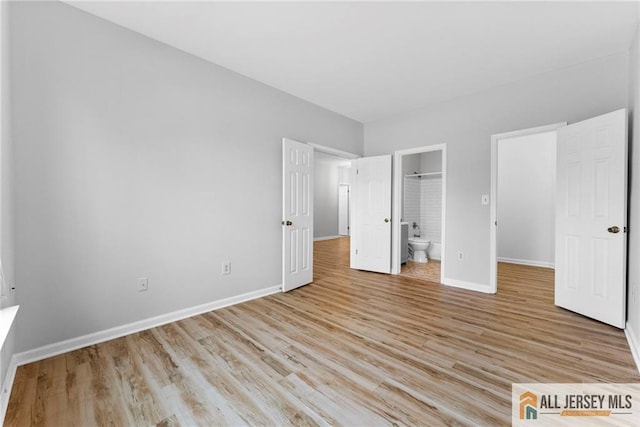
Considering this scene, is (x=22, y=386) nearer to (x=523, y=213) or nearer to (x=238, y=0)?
(x=238, y=0)

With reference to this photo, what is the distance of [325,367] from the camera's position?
1.88 m

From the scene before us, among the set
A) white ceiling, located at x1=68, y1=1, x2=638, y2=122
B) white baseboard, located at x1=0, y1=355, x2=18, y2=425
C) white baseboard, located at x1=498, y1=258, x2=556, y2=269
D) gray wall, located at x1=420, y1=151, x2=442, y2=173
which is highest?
white ceiling, located at x1=68, y1=1, x2=638, y2=122

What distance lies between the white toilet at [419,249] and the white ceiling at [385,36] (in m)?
2.92

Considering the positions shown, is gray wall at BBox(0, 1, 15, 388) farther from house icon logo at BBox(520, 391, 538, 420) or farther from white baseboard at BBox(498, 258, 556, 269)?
white baseboard at BBox(498, 258, 556, 269)

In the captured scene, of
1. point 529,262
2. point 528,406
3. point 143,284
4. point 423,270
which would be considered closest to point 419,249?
point 423,270

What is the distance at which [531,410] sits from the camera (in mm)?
1484

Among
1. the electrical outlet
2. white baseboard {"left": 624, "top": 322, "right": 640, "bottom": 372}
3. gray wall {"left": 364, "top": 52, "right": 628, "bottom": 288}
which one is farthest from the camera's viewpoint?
the electrical outlet

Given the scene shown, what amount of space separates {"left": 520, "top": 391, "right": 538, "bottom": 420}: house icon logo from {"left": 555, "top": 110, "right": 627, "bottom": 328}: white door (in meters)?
1.68

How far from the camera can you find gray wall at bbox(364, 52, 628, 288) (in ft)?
9.25

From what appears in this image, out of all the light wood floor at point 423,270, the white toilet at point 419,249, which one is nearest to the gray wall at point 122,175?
the light wood floor at point 423,270

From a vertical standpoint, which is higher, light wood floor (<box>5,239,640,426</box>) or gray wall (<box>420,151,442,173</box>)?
gray wall (<box>420,151,442,173</box>)

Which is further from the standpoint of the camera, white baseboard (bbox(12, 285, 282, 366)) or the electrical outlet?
the electrical outlet

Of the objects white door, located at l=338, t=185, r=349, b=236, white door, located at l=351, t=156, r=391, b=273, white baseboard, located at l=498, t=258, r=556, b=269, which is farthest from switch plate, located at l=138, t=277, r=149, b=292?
white door, located at l=338, t=185, r=349, b=236

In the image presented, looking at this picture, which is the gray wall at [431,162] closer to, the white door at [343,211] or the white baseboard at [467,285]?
the white baseboard at [467,285]
